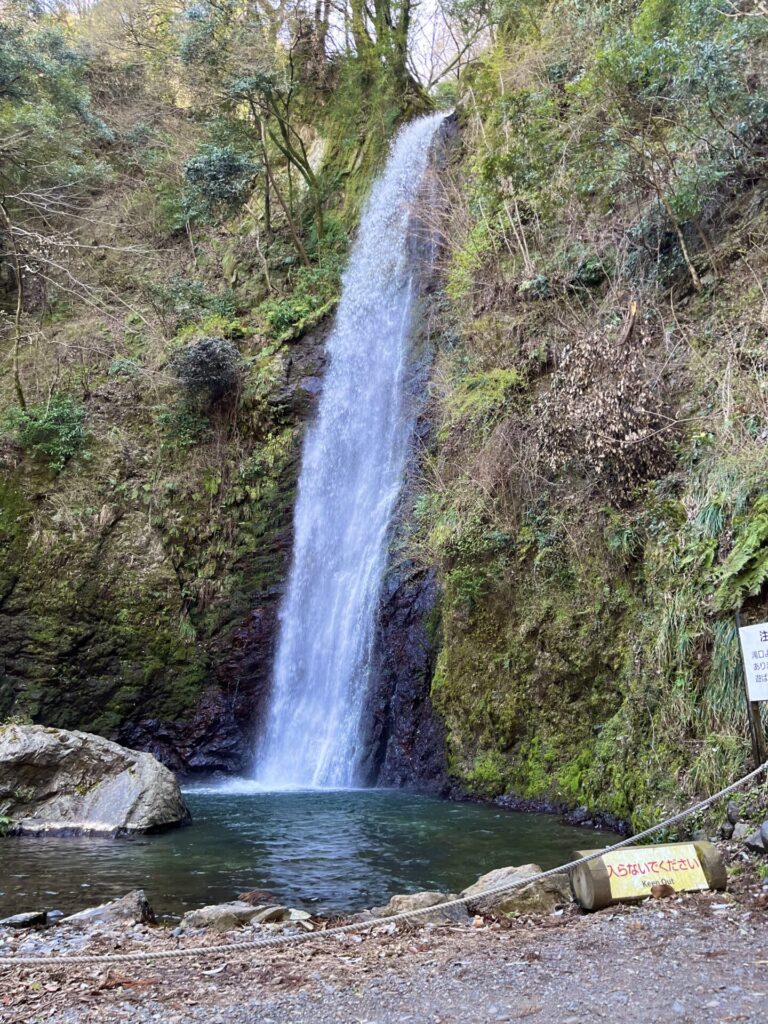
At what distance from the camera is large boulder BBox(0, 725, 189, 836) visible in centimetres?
831

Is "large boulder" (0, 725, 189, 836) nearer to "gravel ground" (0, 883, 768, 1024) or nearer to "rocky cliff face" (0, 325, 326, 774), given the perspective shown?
"rocky cliff face" (0, 325, 326, 774)

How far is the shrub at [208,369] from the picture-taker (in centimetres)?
1516

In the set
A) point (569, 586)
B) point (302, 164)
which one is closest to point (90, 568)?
point (569, 586)

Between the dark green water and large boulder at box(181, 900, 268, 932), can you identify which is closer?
large boulder at box(181, 900, 268, 932)

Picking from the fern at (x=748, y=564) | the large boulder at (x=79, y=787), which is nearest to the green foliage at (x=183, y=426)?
the large boulder at (x=79, y=787)

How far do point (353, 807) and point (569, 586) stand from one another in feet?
11.3

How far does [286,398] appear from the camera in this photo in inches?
594

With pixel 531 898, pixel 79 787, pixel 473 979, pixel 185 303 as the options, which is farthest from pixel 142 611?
pixel 473 979

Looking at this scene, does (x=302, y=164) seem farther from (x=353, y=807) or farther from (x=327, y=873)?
(x=327, y=873)

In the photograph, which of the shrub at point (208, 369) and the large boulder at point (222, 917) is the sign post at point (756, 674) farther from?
the shrub at point (208, 369)

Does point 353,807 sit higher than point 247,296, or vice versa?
point 247,296

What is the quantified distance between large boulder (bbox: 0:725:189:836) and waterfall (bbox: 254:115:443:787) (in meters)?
3.09

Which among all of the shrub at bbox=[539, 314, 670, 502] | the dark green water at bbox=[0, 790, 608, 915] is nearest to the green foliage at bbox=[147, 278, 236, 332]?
the shrub at bbox=[539, 314, 670, 502]

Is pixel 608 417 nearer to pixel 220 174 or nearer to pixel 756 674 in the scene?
pixel 756 674
